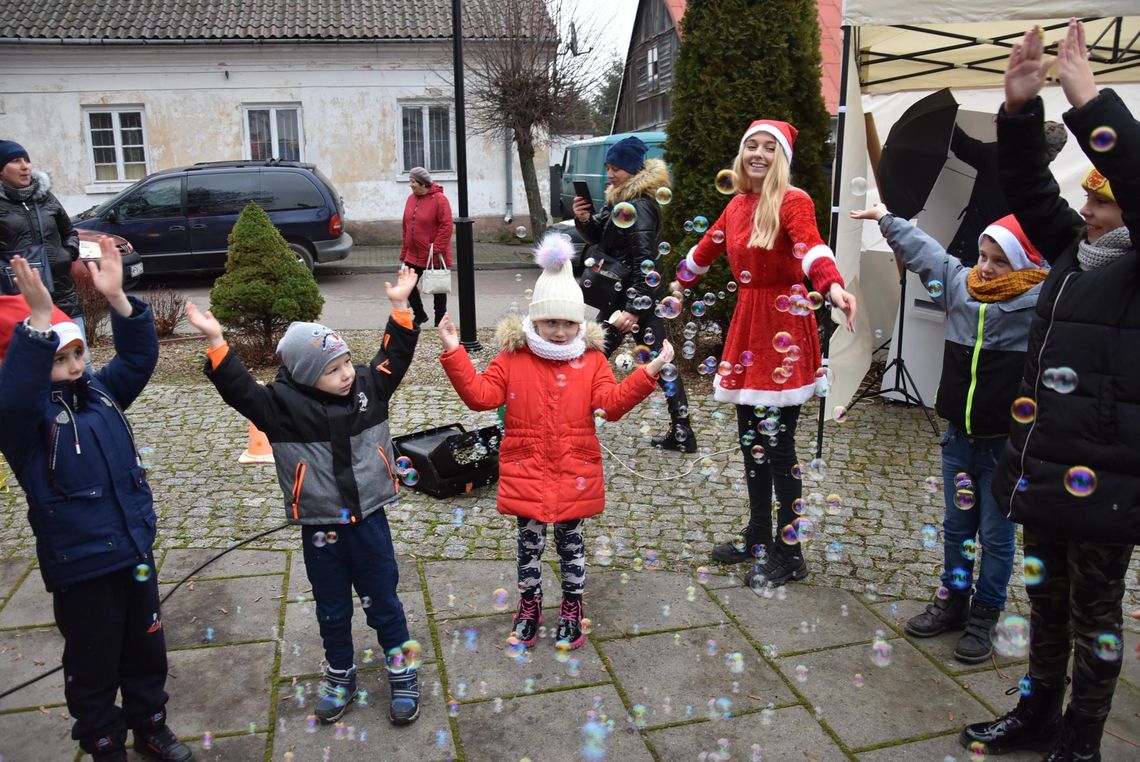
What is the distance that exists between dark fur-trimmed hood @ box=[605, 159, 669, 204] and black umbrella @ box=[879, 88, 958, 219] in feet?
5.68

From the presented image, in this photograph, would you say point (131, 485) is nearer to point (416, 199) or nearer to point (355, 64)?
point (416, 199)

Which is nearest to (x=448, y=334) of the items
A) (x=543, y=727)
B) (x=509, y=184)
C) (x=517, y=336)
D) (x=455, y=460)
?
(x=517, y=336)

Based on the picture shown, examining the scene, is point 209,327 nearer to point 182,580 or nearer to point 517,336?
point 517,336

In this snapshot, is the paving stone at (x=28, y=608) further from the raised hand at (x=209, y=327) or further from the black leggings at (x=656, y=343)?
the black leggings at (x=656, y=343)

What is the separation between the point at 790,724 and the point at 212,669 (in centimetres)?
225

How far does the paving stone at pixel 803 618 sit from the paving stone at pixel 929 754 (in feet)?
2.18

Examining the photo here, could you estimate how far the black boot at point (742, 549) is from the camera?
439cm

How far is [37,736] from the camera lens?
312 centimetres

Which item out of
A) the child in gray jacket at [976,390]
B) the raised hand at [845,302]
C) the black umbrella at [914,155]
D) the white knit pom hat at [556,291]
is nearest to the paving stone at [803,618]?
the child in gray jacket at [976,390]

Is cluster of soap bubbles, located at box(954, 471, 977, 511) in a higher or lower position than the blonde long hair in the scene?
lower

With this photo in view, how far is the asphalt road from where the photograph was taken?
466 inches

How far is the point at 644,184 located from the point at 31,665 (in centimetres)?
404

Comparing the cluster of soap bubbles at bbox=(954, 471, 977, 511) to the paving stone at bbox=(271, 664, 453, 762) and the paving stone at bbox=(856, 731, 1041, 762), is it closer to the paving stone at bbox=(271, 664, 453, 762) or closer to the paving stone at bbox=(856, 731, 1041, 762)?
the paving stone at bbox=(856, 731, 1041, 762)

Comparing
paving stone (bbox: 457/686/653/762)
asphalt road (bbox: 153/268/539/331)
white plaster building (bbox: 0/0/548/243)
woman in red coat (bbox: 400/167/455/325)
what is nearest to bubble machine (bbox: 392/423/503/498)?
paving stone (bbox: 457/686/653/762)
